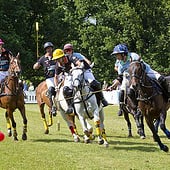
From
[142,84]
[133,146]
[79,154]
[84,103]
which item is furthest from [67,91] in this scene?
[142,84]

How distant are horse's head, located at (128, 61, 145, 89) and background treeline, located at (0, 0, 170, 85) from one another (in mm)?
41918

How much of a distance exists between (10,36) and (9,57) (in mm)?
39983

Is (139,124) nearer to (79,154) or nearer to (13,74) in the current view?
(13,74)

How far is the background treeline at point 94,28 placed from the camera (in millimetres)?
56000

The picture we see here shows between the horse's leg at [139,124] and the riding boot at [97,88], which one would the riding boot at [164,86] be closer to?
the riding boot at [97,88]

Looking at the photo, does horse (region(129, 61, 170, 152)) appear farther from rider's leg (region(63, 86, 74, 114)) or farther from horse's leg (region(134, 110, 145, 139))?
horse's leg (region(134, 110, 145, 139))

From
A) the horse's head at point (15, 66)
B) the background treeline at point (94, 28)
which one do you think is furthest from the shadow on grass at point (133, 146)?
the background treeline at point (94, 28)

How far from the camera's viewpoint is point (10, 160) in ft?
38.5

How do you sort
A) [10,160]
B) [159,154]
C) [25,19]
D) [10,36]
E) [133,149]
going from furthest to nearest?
[25,19] < [10,36] < [133,149] < [159,154] < [10,160]

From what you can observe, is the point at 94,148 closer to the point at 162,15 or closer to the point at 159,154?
the point at 159,154

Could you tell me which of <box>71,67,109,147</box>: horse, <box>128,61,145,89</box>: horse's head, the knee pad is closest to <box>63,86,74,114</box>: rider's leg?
the knee pad

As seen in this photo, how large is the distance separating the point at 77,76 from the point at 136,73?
1914mm

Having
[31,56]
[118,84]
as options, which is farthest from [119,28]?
[118,84]

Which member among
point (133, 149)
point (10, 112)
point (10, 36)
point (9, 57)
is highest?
point (10, 36)
